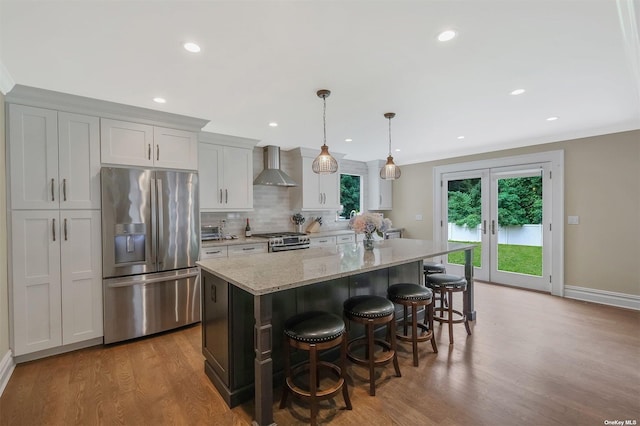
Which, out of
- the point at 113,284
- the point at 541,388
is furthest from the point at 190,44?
the point at 541,388

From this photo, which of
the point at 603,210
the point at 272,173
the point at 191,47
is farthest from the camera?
the point at 272,173

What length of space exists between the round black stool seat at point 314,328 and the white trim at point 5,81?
9.53ft

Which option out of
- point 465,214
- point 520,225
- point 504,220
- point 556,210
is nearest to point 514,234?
point 520,225

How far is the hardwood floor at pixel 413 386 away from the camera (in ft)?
6.13

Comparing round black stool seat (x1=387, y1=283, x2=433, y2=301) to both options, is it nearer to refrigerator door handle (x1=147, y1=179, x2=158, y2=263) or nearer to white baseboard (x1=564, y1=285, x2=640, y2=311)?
refrigerator door handle (x1=147, y1=179, x2=158, y2=263)

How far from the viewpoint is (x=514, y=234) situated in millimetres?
4883

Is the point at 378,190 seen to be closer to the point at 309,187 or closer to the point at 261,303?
the point at 309,187

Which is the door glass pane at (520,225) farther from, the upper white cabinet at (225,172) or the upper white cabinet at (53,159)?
the upper white cabinet at (53,159)

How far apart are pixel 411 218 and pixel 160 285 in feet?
16.5

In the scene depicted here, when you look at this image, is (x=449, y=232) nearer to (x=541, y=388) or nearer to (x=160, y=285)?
(x=541, y=388)

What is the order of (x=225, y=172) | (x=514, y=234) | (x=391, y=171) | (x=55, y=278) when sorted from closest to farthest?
(x=55, y=278)
(x=391, y=171)
(x=225, y=172)
(x=514, y=234)

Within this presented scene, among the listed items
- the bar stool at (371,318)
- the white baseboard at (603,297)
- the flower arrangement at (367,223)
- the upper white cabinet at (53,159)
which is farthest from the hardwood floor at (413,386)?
the upper white cabinet at (53,159)

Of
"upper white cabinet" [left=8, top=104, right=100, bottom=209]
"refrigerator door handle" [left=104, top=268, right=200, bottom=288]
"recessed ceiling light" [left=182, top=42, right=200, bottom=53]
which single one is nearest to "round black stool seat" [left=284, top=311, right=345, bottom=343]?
"refrigerator door handle" [left=104, top=268, right=200, bottom=288]

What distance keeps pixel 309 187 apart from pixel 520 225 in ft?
12.2
